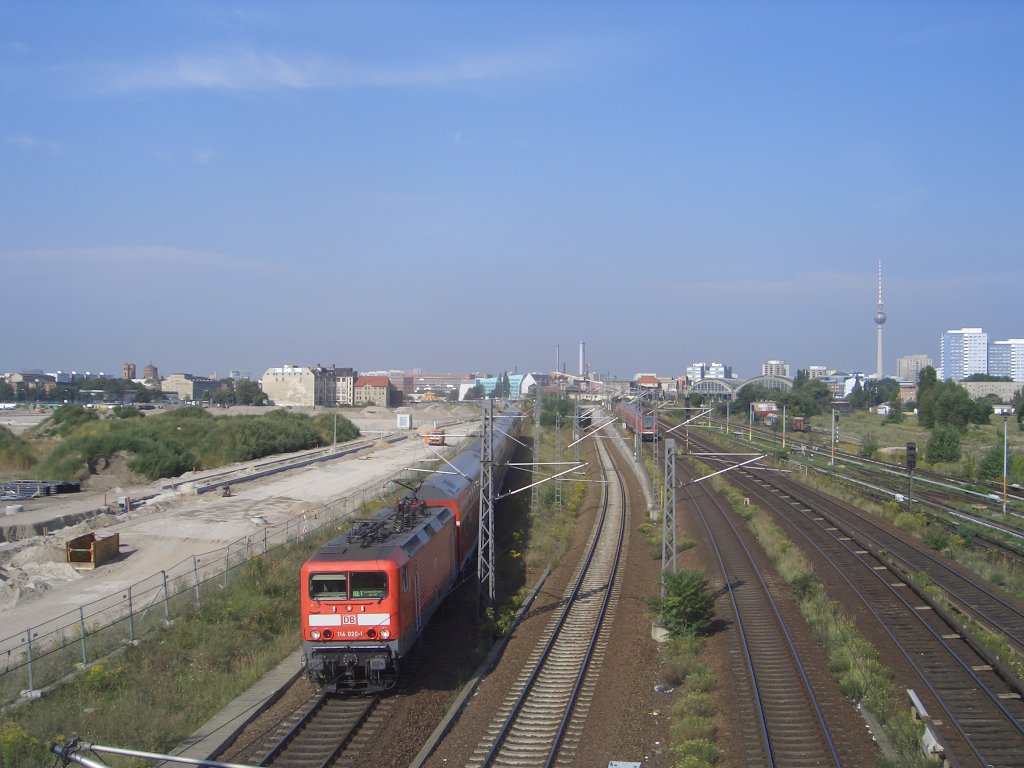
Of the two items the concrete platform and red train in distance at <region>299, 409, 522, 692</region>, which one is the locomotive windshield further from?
the concrete platform

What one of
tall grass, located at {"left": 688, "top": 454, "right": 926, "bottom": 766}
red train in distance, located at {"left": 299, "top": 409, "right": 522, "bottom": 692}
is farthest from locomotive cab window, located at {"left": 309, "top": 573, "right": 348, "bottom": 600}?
tall grass, located at {"left": 688, "top": 454, "right": 926, "bottom": 766}

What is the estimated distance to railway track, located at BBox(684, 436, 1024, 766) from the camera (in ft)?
40.7

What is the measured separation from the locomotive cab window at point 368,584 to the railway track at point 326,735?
5.91 feet

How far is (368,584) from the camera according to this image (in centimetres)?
1433

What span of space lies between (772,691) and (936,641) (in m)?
4.92

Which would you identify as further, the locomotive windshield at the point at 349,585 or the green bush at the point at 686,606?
the green bush at the point at 686,606

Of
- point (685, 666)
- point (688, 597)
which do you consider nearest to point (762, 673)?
point (685, 666)

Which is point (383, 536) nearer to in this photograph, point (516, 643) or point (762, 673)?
point (516, 643)

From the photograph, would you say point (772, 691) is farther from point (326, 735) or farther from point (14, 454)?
point (14, 454)

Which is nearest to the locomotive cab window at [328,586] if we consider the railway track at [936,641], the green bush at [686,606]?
the green bush at [686,606]

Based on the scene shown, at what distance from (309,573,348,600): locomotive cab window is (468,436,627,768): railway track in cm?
340

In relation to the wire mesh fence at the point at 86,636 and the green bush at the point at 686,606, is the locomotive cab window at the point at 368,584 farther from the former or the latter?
the green bush at the point at 686,606

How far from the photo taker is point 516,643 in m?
18.0

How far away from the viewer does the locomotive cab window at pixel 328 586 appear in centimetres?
1430
